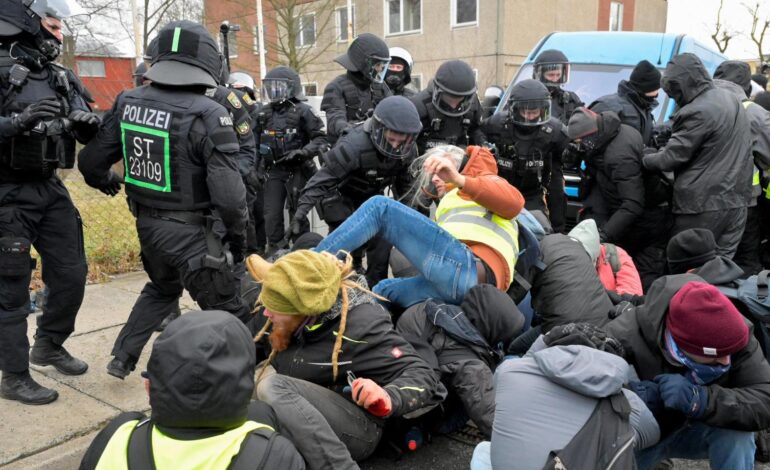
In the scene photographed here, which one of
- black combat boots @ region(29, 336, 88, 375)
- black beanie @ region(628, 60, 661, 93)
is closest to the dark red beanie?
black combat boots @ region(29, 336, 88, 375)

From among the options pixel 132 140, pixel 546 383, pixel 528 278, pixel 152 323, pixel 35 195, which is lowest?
pixel 152 323

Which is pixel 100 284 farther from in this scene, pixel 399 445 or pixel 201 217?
pixel 399 445

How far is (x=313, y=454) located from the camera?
232cm

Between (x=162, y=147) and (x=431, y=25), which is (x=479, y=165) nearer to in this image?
(x=162, y=147)

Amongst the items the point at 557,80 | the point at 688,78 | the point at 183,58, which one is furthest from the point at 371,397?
the point at 557,80

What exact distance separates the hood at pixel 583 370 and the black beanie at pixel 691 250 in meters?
1.67

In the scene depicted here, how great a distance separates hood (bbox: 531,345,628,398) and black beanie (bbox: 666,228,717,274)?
5.49 feet

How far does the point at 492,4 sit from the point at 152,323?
20.4 metres

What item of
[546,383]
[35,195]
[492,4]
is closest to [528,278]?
[546,383]

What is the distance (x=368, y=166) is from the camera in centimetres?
452

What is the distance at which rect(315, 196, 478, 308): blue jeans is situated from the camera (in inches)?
134

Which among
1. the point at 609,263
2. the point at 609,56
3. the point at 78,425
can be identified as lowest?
the point at 78,425

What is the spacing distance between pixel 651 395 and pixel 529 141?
2875 mm

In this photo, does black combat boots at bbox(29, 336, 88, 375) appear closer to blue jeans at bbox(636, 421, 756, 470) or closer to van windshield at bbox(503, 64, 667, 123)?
blue jeans at bbox(636, 421, 756, 470)
